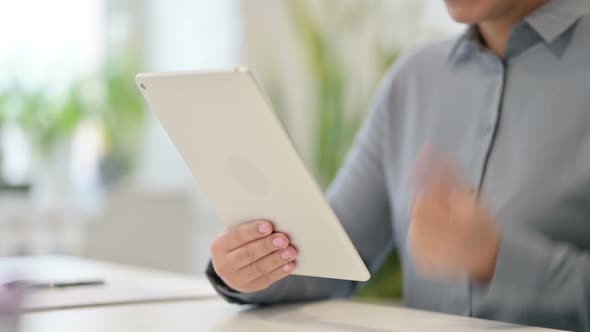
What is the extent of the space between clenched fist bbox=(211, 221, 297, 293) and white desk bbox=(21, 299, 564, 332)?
0.06 m

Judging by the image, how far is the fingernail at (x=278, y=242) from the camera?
1216 millimetres

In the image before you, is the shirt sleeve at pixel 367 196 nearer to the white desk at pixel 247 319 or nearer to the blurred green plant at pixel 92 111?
the white desk at pixel 247 319

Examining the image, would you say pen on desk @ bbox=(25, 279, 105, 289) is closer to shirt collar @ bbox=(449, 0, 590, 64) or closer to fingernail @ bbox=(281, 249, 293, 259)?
fingernail @ bbox=(281, 249, 293, 259)

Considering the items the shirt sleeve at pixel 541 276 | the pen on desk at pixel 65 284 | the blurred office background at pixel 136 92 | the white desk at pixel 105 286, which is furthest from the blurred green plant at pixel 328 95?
the shirt sleeve at pixel 541 276

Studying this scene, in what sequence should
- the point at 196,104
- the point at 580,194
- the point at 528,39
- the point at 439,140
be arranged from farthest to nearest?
1. the point at 439,140
2. the point at 528,39
3. the point at 580,194
4. the point at 196,104

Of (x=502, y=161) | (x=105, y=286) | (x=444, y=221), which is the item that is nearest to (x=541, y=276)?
(x=444, y=221)

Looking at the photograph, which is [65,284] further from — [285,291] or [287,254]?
[287,254]

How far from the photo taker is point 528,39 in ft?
4.84

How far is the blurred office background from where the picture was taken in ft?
11.1

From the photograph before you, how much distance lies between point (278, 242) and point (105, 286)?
0.59 meters

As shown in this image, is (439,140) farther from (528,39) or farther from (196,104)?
(196,104)

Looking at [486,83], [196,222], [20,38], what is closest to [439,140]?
[486,83]

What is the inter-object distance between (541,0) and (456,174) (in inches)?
19.3

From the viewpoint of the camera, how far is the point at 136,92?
14.1 ft
